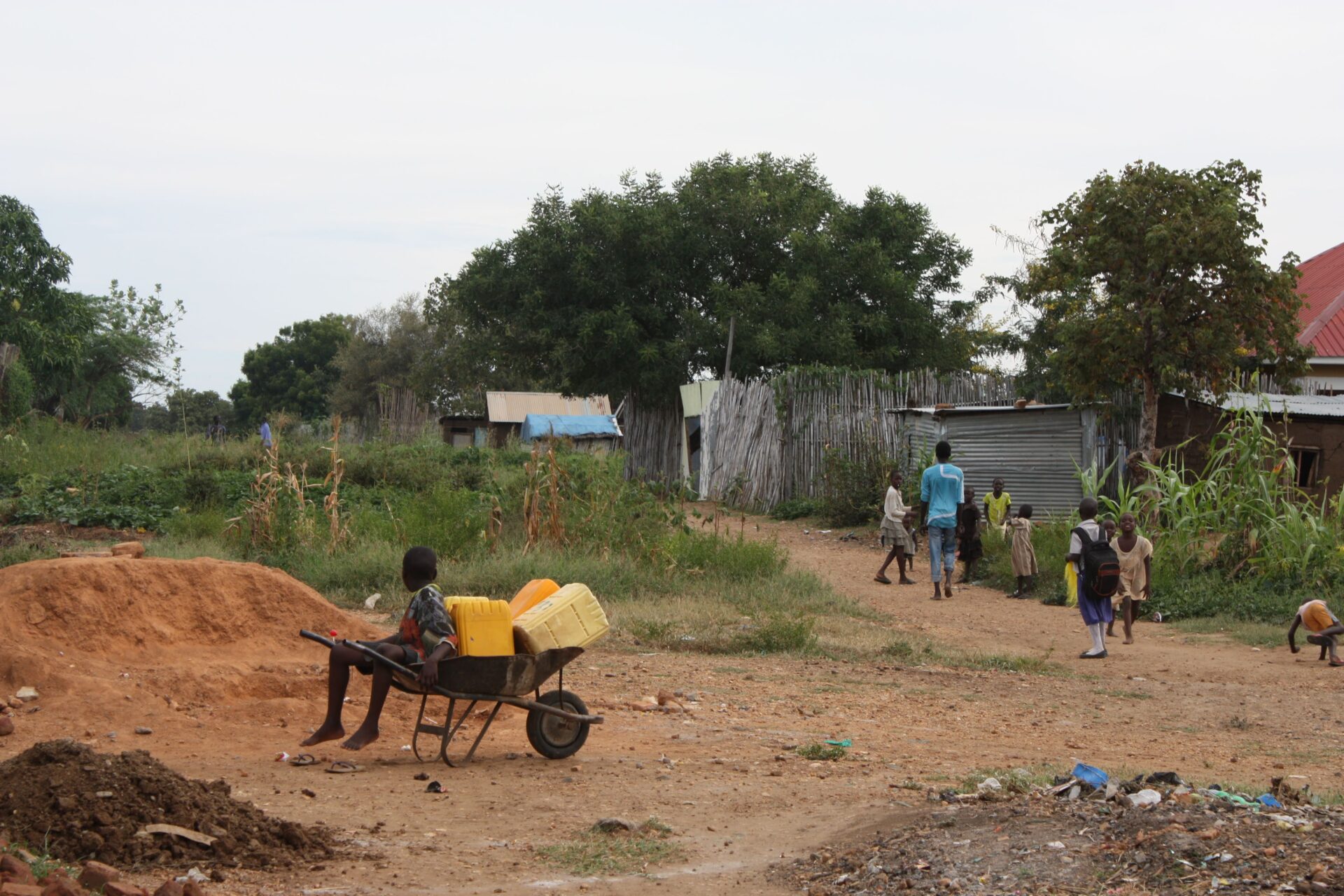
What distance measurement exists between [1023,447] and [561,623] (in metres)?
13.0

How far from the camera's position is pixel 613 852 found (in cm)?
454

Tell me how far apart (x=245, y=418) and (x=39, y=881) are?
6130 centimetres

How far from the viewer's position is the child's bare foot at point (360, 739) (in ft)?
19.1

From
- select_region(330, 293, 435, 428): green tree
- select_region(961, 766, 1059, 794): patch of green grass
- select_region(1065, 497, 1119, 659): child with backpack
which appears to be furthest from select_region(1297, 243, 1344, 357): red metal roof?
select_region(330, 293, 435, 428): green tree

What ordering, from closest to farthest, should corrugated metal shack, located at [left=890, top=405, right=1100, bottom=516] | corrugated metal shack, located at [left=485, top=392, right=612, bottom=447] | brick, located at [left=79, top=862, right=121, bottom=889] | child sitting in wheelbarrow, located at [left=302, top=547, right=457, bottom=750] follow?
brick, located at [left=79, top=862, right=121, bottom=889] < child sitting in wheelbarrow, located at [left=302, top=547, right=457, bottom=750] < corrugated metal shack, located at [left=890, top=405, right=1100, bottom=516] < corrugated metal shack, located at [left=485, top=392, right=612, bottom=447]

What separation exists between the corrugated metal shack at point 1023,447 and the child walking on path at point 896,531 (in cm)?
368

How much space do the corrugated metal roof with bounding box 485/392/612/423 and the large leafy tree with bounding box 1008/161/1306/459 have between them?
24285mm

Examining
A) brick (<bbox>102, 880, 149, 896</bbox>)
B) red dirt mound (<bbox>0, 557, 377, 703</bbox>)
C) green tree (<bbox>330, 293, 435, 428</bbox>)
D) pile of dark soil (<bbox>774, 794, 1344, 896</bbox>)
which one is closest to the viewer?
brick (<bbox>102, 880, 149, 896</bbox>)

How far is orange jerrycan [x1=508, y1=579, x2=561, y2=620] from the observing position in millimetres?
A: 6277

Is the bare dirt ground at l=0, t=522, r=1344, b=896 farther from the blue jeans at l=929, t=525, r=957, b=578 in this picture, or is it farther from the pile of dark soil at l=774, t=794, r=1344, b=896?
the blue jeans at l=929, t=525, r=957, b=578

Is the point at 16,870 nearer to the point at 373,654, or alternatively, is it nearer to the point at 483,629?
the point at 373,654

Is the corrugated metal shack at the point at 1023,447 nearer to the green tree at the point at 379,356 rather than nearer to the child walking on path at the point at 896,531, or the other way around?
the child walking on path at the point at 896,531

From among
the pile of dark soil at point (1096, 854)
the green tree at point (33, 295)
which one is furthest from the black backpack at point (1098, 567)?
the green tree at point (33, 295)

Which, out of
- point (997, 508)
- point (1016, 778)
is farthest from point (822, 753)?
point (997, 508)
